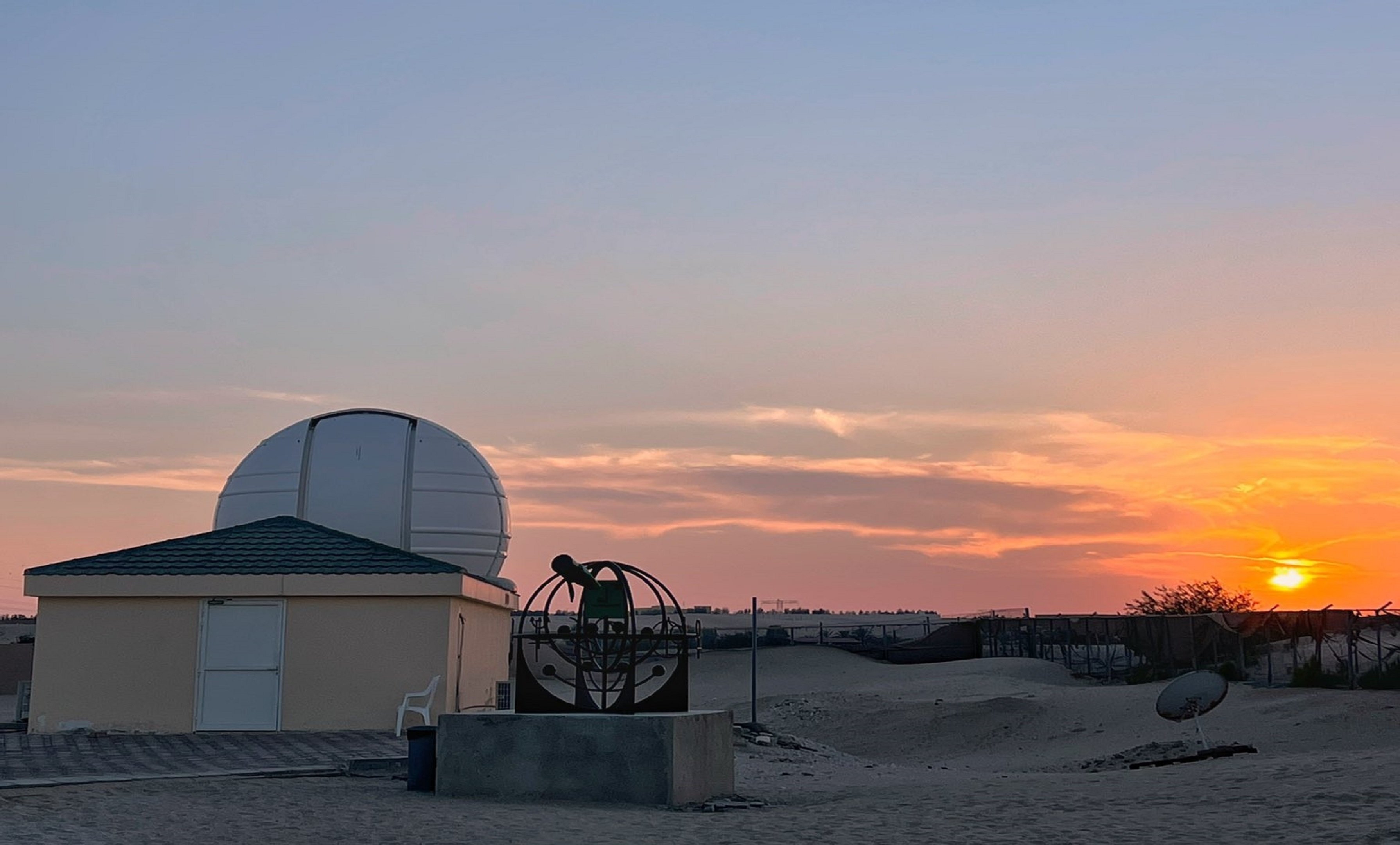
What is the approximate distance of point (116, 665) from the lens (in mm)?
19688

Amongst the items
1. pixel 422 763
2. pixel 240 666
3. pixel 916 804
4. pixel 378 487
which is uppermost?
pixel 378 487

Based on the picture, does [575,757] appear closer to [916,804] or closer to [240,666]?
[916,804]

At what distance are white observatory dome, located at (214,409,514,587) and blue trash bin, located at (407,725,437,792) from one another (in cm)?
1032

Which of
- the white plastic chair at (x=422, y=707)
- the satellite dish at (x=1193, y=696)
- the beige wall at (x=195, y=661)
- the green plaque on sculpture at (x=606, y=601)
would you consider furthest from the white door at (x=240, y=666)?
the satellite dish at (x=1193, y=696)

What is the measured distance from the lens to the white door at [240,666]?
64.3 feet

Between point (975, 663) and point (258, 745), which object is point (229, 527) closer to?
point (258, 745)

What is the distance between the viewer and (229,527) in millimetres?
23828

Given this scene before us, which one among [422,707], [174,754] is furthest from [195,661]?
[422,707]

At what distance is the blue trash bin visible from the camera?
1344cm

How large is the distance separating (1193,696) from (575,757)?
9.85 metres

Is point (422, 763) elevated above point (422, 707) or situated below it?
below

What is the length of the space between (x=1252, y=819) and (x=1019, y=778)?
557cm

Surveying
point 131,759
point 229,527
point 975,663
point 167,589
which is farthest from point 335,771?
point 975,663

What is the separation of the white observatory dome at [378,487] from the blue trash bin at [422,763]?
406 inches
